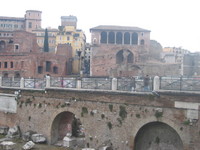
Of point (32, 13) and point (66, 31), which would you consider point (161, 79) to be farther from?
point (32, 13)

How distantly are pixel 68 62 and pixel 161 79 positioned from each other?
39975mm

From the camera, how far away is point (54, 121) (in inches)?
793

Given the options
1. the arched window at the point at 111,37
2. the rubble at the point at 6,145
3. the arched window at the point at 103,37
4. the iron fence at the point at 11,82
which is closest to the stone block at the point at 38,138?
the rubble at the point at 6,145

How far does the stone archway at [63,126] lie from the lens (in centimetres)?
2033

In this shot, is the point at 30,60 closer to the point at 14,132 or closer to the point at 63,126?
the point at 14,132

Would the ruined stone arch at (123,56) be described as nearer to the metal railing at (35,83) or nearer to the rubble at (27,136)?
the metal railing at (35,83)

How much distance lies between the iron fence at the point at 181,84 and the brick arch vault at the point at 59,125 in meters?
6.80

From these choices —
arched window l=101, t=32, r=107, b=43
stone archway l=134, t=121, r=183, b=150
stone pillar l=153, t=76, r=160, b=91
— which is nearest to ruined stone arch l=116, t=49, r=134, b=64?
arched window l=101, t=32, r=107, b=43

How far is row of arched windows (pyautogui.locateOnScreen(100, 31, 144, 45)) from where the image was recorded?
52.3 m

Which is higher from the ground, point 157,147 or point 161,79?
point 161,79

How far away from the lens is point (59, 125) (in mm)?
21016

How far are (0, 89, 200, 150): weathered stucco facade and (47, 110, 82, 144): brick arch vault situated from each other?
72mm

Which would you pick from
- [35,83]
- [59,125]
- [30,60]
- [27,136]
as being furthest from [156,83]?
[30,60]

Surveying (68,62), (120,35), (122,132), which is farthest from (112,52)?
(122,132)
